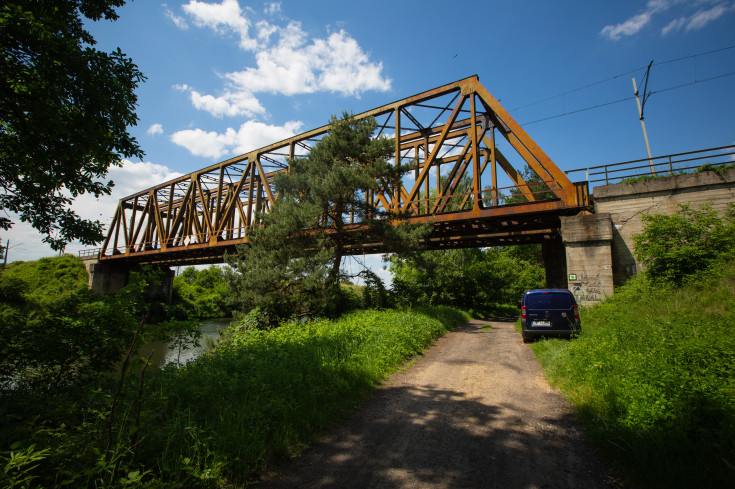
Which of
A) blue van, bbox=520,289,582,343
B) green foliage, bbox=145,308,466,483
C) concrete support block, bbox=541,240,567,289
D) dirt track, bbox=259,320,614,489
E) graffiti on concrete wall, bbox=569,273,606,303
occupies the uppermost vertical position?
concrete support block, bbox=541,240,567,289

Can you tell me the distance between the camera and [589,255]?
13.2 meters

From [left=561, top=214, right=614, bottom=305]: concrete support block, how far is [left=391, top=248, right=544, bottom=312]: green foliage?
750 cm

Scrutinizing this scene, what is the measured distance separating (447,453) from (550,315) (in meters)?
7.63

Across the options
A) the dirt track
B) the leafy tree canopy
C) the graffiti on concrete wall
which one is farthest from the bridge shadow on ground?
the graffiti on concrete wall

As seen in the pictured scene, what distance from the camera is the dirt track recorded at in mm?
3514

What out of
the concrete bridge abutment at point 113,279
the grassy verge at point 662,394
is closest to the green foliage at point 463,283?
the grassy verge at point 662,394

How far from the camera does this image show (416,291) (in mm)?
21094

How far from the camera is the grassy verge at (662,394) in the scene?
126 inches

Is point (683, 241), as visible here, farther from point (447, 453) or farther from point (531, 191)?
point (447, 453)

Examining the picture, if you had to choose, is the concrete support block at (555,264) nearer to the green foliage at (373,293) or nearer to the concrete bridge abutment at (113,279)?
the green foliage at (373,293)

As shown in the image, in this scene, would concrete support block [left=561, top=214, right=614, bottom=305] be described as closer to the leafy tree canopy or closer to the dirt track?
the dirt track

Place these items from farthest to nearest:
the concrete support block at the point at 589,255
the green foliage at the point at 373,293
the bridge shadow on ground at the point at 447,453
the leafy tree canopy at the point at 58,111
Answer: the green foliage at the point at 373,293
the concrete support block at the point at 589,255
the leafy tree canopy at the point at 58,111
the bridge shadow on ground at the point at 447,453

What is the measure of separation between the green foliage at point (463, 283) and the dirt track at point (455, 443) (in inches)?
487

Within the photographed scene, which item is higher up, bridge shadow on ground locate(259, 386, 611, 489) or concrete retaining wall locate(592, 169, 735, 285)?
concrete retaining wall locate(592, 169, 735, 285)
